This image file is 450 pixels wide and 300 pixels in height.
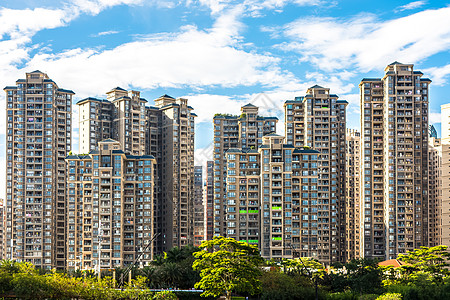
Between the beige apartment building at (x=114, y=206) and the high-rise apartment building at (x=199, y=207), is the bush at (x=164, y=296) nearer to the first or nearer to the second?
the beige apartment building at (x=114, y=206)

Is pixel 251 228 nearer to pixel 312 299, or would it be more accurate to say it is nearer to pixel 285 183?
pixel 285 183

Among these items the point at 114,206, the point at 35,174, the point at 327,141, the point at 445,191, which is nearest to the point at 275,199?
the point at 327,141

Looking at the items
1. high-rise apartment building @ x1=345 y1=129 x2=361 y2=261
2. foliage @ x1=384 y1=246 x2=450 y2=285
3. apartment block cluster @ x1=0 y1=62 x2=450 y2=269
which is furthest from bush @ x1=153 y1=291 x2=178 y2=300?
high-rise apartment building @ x1=345 y1=129 x2=361 y2=261

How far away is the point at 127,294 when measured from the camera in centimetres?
5481

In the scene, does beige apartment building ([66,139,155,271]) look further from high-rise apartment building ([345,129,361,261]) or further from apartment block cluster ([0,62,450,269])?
high-rise apartment building ([345,129,361,261])

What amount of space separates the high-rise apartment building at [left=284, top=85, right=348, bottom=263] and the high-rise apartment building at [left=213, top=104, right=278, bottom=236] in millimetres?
5529

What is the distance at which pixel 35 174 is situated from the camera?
112875mm

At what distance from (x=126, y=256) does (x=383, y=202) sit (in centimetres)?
5056

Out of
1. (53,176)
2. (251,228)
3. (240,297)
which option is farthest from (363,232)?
(53,176)

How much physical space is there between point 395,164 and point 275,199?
2613cm

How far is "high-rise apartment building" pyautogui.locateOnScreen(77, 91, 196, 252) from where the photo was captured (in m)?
121

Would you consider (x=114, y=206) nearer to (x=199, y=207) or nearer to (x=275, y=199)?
(x=275, y=199)

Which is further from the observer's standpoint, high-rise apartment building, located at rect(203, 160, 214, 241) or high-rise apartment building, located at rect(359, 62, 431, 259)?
high-rise apartment building, located at rect(203, 160, 214, 241)

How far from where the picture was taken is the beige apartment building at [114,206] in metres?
97.7
